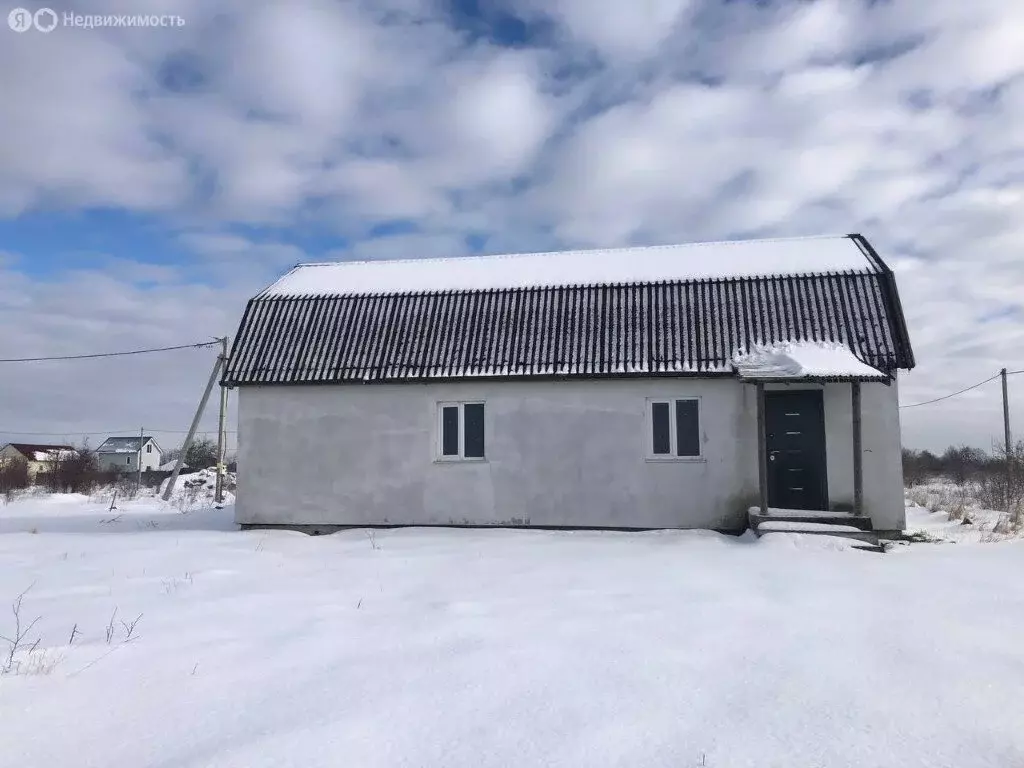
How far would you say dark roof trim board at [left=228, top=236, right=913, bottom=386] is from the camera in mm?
12094

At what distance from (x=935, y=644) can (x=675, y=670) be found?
2102 mm

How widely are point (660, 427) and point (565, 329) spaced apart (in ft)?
8.17

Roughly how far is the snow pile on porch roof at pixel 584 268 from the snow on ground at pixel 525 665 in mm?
6327

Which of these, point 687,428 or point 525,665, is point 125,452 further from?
point 525,665

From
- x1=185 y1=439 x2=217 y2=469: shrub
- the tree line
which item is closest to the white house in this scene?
the tree line

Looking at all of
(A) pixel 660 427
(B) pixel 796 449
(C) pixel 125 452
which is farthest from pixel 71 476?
(C) pixel 125 452

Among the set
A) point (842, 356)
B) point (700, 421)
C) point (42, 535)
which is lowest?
point (42, 535)

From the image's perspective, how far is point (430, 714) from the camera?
155 inches

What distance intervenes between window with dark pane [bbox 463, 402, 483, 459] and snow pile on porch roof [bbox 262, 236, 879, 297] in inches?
99.5

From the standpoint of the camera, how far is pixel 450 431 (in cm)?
1327

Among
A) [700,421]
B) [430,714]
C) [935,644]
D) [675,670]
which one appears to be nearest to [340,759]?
[430,714]

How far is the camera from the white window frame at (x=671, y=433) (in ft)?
40.1

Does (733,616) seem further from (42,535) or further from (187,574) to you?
(42,535)

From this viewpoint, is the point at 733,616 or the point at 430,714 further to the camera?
the point at 733,616
